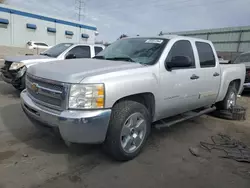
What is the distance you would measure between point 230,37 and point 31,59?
27.2 m

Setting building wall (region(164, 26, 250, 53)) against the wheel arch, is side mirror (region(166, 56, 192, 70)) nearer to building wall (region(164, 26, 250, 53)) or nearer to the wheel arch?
the wheel arch

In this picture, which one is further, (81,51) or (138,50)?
(81,51)

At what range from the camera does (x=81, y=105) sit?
268 centimetres

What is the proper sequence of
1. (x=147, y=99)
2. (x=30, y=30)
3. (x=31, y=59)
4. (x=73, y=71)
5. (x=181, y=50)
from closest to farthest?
(x=73, y=71) → (x=147, y=99) → (x=181, y=50) → (x=31, y=59) → (x=30, y=30)

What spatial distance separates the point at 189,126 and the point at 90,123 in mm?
3088

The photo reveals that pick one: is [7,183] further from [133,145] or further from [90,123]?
[133,145]

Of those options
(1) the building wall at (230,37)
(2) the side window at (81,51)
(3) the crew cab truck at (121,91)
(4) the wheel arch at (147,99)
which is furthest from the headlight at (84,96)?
(1) the building wall at (230,37)

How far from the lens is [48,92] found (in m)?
2.89

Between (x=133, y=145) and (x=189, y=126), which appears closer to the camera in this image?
(x=133, y=145)

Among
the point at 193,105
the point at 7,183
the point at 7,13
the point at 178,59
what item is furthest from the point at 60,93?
the point at 7,13

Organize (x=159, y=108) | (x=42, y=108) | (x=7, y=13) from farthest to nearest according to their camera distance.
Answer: (x=7, y=13), (x=159, y=108), (x=42, y=108)

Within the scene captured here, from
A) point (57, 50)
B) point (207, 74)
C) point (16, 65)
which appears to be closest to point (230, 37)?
point (57, 50)

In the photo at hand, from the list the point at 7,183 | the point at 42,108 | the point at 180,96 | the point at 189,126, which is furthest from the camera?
the point at 189,126

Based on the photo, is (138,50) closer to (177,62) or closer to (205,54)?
(177,62)
